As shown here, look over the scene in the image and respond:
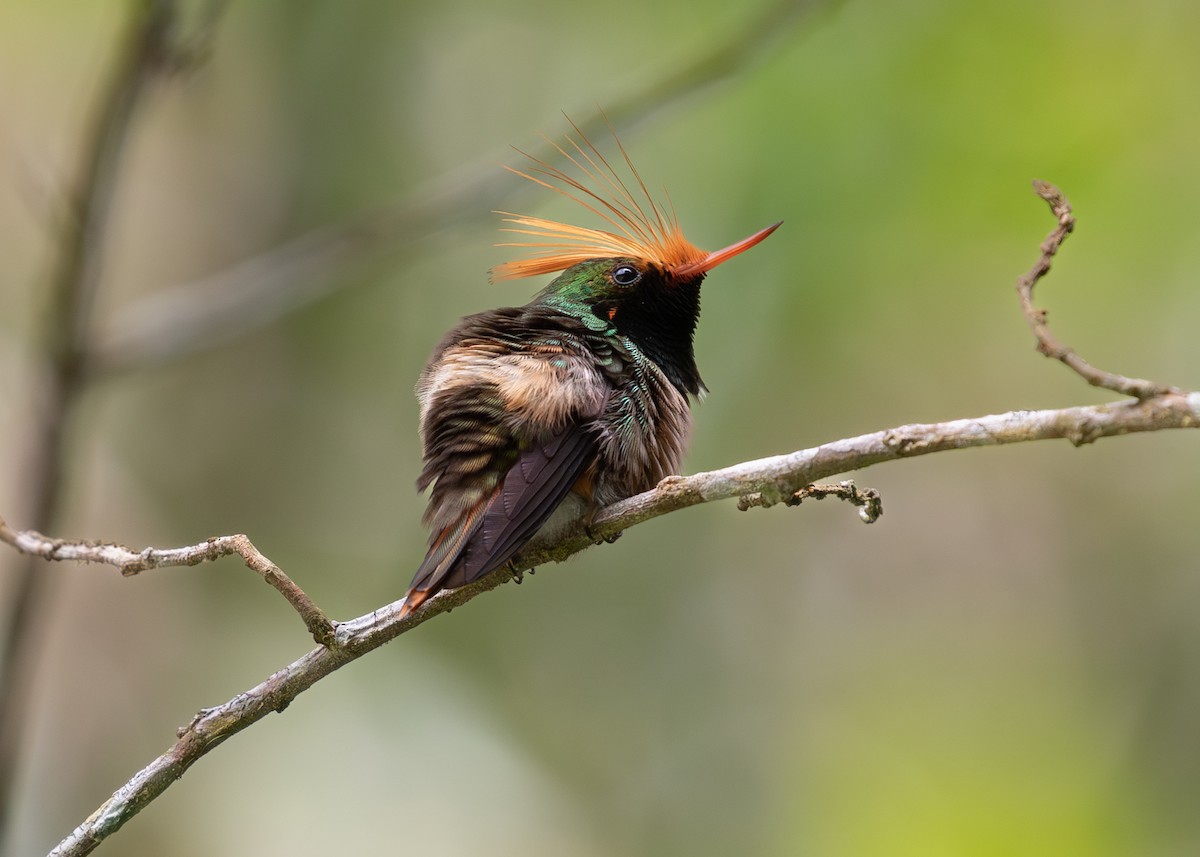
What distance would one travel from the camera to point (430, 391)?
11.4 feet

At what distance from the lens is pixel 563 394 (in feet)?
10.6

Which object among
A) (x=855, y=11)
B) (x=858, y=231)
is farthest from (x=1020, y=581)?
(x=855, y=11)

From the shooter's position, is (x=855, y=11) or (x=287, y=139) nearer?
(x=855, y=11)

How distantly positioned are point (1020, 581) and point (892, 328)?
1.70m

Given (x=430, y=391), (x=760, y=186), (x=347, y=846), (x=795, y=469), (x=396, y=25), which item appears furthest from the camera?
(x=396, y=25)

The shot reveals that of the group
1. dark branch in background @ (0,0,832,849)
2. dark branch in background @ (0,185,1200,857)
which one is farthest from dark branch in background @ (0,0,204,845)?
dark branch in background @ (0,185,1200,857)

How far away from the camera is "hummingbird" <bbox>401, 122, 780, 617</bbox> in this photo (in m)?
3.00

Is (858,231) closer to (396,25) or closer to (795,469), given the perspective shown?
(396,25)

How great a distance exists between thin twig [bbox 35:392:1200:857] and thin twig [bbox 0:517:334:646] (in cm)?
11

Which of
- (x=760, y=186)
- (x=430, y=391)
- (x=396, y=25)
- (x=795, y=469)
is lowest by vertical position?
(x=795, y=469)

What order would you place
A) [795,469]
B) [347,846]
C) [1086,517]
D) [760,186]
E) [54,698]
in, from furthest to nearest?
[1086,517] < [760,186] < [54,698] < [347,846] < [795,469]

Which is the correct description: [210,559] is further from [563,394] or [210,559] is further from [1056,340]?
[1056,340]

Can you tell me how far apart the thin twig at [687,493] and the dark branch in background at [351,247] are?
2.39 m

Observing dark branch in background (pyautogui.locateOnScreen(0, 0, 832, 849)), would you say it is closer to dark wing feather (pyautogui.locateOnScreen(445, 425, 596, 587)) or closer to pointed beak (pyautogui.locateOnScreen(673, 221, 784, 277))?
pointed beak (pyautogui.locateOnScreen(673, 221, 784, 277))
